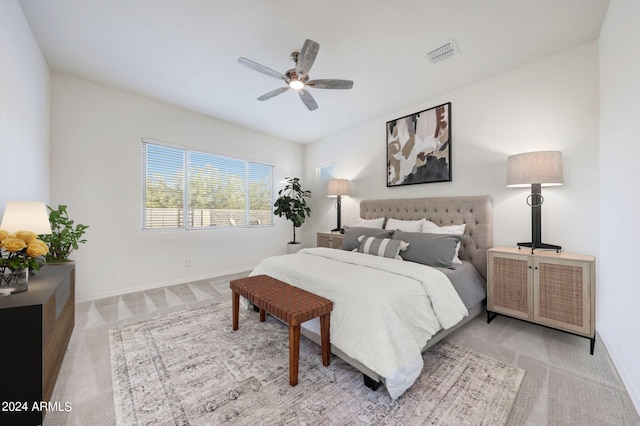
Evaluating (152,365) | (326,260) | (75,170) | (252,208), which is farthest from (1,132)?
(252,208)

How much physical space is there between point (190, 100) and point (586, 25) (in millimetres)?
4630

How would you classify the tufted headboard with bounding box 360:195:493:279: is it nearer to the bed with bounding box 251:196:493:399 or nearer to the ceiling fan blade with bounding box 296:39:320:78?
the bed with bounding box 251:196:493:399

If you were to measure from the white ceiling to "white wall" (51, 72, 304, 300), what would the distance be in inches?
15.2

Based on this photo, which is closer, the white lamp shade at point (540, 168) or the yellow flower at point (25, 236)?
the yellow flower at point (25, 236)

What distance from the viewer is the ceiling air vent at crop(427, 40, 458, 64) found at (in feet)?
8.02

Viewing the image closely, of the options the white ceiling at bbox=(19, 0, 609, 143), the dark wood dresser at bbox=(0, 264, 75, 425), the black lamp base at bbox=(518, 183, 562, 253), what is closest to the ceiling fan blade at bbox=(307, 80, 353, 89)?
the white ceiling at bbox=(19, 0, 609, 143)

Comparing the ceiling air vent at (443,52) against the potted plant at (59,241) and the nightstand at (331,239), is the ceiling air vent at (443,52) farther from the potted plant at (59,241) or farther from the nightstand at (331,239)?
the potted plant at (59,241)

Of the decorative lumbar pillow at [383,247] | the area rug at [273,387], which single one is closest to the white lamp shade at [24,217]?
the area rug at [273,387]

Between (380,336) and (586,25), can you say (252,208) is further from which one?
(586,25)

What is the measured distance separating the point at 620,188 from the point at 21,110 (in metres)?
5.00

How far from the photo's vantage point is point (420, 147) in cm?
368

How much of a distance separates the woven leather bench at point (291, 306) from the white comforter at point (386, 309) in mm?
84

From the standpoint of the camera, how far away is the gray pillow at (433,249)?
2545mm

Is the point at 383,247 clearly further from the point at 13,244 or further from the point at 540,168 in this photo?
the point at 13,244
